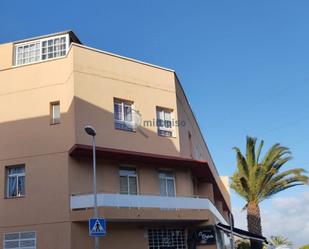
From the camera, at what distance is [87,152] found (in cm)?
2153

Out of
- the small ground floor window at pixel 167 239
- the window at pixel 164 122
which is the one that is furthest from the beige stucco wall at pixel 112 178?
the window at pixel 164 122

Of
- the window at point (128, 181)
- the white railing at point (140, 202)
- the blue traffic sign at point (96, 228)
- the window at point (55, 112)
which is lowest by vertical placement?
the blue traffic sign at point (96, 228)

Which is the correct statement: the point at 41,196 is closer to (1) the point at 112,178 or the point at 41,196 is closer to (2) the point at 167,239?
(1) the point at 112,178

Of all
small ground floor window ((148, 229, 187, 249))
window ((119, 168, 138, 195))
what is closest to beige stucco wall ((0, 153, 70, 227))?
window ((119, 168, 138, 195))

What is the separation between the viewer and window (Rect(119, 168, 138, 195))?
2331cm

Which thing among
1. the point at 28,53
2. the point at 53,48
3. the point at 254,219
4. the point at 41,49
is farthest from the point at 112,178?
the point at 254,219

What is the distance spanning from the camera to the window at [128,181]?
76.5 ft

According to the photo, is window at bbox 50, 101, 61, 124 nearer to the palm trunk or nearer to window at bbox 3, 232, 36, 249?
window at bbox 3, 232, 36, 249

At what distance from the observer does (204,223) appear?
24.1 m

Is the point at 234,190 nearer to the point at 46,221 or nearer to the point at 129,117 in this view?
the point at 129,117

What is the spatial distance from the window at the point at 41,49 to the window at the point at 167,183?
8433mm

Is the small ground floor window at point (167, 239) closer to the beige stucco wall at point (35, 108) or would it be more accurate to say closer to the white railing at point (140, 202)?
the white railing at point (140, 202)

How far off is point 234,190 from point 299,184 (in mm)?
4816

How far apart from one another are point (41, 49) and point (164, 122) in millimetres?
7806
